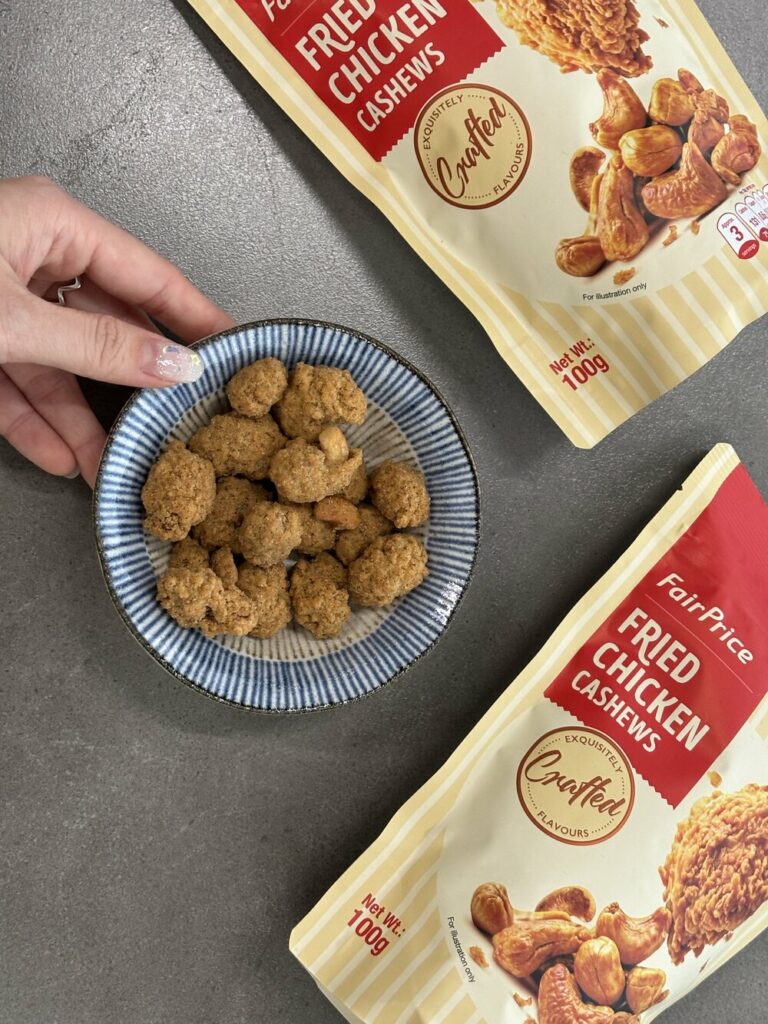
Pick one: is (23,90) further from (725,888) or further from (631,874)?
(725,888)

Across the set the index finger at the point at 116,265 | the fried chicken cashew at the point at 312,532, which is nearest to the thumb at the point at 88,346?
the index finger at the point at 116,265

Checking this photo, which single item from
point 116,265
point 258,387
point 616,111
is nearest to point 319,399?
point 258,387

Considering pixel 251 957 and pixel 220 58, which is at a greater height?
pixel 220 58

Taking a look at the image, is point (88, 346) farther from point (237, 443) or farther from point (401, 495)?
point (401, 495)

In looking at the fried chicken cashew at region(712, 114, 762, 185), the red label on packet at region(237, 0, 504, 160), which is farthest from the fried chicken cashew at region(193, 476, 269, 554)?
the fried chicken cashew at region(712, 114, 762, 185)

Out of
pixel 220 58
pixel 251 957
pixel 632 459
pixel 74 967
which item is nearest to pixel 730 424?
pixel 632 459

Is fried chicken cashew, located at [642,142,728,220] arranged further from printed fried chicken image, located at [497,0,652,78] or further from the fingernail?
the fingernail

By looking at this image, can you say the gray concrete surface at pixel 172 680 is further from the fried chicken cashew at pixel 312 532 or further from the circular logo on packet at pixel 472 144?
the fried chicken cashew at pixel 312 532
